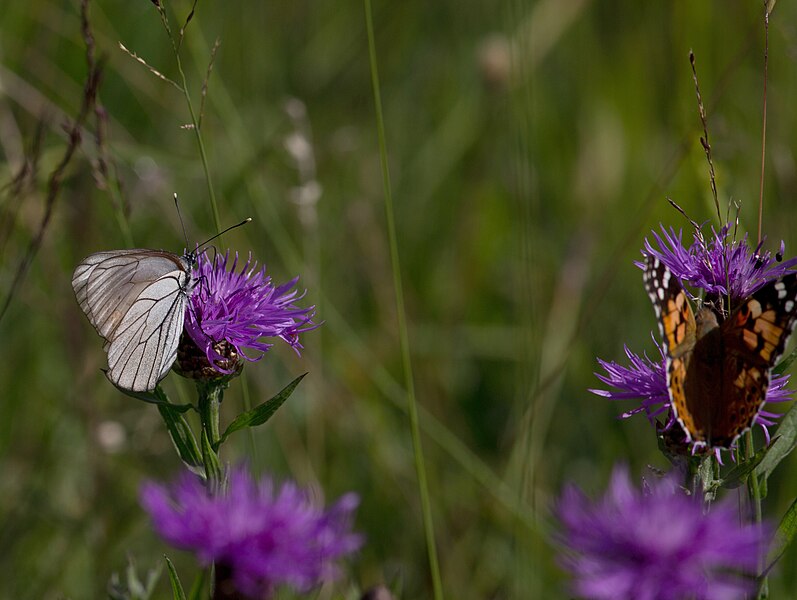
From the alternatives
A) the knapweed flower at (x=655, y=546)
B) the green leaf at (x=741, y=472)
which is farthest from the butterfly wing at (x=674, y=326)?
the knapweed flower at (x=655, y=546)

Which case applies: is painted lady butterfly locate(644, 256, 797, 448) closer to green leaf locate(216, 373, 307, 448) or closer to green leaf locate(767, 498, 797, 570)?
green leaf locate(767, 498, 797, 570)

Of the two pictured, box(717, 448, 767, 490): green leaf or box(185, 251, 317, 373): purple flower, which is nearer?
box(717, 448, 767, 490): green leaf

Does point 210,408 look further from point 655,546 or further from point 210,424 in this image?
point 655,546

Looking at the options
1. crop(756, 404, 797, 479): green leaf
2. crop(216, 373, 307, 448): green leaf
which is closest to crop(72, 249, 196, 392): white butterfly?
crop(216, 373, 307, 448): green leaf

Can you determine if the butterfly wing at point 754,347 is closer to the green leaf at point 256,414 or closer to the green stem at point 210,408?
the green leaf at point 256,414

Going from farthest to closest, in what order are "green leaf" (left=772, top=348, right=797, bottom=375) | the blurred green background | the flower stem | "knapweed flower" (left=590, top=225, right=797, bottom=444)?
the blurred green background < "knapweed flower" (left=590, top=225, right=797, bottom=444) < "green leaf" (left=772, top=348, right=797, bottom=375) < the flower stem

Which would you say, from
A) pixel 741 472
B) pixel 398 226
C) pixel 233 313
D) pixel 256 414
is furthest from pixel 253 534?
pixel 398 226
